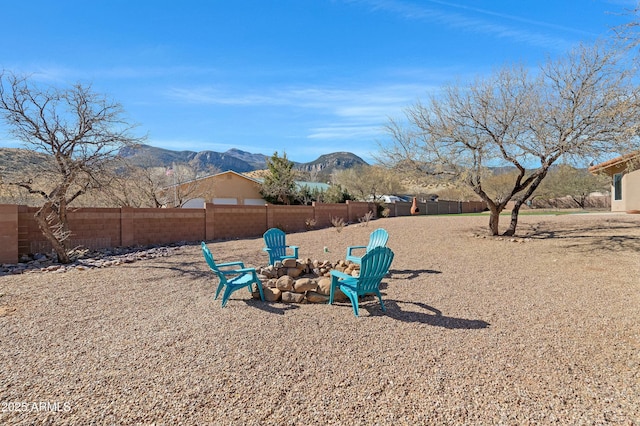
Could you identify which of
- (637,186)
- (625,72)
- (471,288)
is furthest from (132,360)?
(637,186)

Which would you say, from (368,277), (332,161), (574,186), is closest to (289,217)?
(368,277)

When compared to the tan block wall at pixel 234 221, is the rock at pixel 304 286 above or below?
below

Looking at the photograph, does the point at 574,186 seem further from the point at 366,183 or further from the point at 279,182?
the point at 279,182

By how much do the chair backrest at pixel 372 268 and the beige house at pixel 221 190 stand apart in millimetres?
22509

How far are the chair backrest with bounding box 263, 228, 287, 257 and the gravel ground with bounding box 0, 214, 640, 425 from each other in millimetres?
1979

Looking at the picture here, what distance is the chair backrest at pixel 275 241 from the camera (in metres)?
8.98

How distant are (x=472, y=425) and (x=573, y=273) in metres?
6.65

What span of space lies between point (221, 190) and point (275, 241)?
2410 cm

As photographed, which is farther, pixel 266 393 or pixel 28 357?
pixel 28 357

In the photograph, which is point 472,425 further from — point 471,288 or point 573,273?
point 573,273

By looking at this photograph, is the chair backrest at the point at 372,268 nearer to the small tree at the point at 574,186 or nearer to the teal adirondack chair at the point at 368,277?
the teal adirondack chair at the point at 368,277

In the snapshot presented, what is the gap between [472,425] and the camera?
2762mm

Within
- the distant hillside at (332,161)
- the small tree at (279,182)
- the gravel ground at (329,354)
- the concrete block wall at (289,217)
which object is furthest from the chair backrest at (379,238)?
the distant hillside at (332,161)

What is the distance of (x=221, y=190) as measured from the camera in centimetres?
3197
